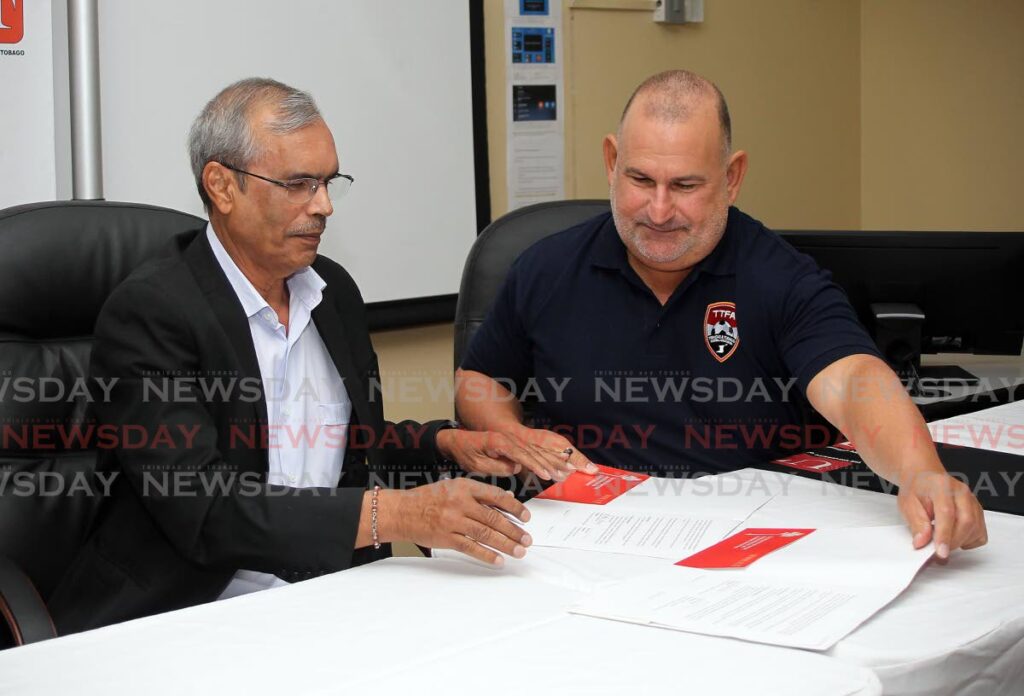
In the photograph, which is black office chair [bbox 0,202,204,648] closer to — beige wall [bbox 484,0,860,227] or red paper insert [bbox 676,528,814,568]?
red paper insert [bbox 676,528,814,568]

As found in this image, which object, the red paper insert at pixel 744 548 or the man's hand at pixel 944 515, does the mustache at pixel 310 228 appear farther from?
the man's hand at pixel 944 515

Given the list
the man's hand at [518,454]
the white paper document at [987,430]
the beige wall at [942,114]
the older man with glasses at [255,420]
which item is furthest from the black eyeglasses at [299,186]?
the beige wall at [942,114]

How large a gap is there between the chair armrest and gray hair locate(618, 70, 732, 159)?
123 cm

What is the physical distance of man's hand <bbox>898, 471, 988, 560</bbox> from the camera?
1.30 m

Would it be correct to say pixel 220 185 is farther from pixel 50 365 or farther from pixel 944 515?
pixel 944 515

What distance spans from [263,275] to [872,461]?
1018 millimetres

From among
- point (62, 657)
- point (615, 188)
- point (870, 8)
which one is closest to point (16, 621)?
point (62, 657)

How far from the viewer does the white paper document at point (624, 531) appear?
140 centimetres

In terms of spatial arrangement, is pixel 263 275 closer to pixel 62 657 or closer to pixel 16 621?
pixel 16 621

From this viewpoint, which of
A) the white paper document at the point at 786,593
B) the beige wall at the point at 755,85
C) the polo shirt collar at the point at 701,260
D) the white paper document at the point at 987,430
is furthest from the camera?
the beige wall at the point at 755,85

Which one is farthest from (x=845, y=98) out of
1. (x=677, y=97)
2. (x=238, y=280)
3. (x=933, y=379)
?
(x=238, y=280)

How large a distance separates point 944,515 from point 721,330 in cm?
70

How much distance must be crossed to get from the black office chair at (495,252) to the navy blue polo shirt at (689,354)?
0.24 metres

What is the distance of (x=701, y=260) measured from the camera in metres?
1.96
